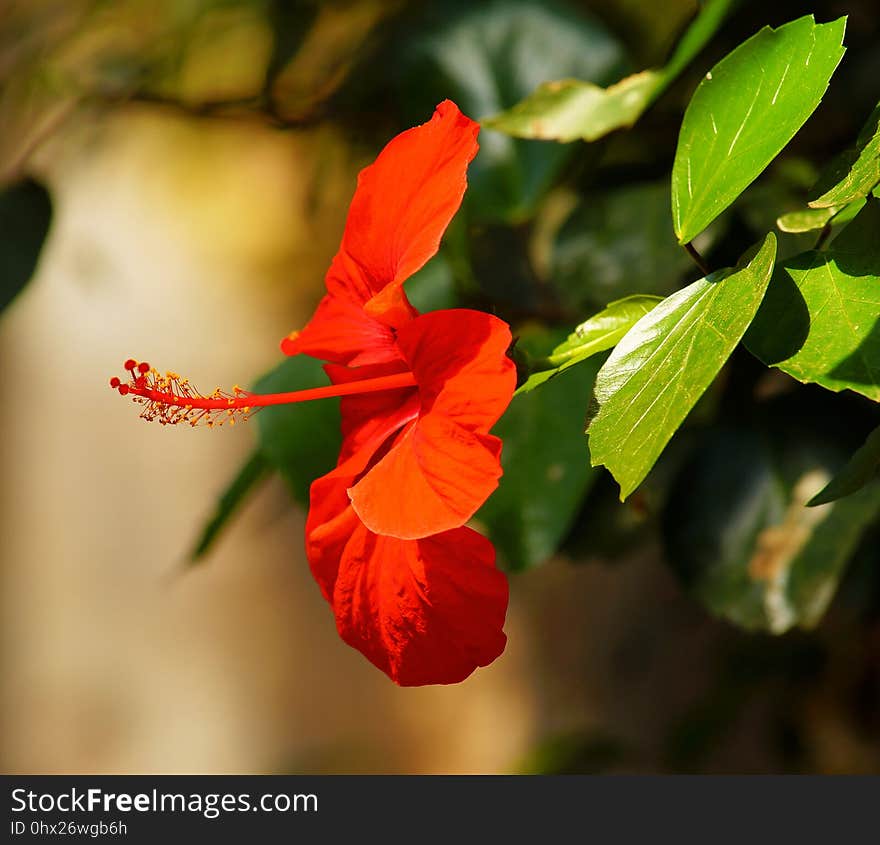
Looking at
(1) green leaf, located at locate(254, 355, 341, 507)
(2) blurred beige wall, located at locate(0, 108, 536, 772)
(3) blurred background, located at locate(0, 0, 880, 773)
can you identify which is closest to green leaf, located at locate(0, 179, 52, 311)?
(3) blurred background, located at locate(0, 0, 880, 773)

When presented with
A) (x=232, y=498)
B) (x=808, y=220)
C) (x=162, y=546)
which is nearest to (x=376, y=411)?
(x=808, y=220)

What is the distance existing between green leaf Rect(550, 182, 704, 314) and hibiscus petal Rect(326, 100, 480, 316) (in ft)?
1.02

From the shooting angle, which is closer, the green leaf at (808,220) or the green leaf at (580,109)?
the green leaf at (808,220)

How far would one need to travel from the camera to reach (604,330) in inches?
13.5

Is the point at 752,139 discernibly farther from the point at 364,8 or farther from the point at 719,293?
the point at 364,8

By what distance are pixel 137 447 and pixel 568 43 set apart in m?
1.07

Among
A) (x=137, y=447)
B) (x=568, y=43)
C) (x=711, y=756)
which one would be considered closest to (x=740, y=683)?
(x=711, y=756)

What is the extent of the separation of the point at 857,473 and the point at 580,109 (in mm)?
254

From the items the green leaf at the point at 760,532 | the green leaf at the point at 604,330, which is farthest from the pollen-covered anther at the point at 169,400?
the green leaf at the point at 760,532

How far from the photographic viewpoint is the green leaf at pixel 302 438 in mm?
580

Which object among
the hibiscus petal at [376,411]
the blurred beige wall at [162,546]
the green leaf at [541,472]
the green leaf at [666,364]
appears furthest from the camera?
the blurred beige wall at [162,546]

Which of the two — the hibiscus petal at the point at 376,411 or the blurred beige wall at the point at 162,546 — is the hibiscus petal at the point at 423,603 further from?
the blurred beige wall at the point at 162,546

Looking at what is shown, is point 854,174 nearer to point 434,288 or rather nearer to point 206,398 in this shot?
point 206,398

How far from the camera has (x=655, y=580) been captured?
1251mm
